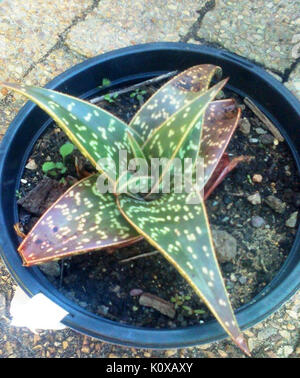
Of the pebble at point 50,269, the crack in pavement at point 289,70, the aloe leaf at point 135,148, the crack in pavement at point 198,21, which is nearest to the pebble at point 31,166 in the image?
the pebble at point 50,269

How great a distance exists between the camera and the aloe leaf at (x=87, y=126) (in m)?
0.73

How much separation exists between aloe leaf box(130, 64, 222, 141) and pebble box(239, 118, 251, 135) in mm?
252

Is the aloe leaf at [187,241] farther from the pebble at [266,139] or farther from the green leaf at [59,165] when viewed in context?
the pebble at [266,139]

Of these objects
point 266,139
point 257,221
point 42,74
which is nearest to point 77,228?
point 257,221

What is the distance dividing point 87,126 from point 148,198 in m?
0.21

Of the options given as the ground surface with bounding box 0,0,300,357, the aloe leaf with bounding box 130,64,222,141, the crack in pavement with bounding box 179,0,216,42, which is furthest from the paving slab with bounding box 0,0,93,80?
the aloe leaf with bounding box 130,64,222,141

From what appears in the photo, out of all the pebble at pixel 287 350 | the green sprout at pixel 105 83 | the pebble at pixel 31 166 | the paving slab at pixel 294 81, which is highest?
the paving slab at pixel 294 81

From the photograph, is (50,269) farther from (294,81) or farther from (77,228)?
(294,81)

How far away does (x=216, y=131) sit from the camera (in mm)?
918

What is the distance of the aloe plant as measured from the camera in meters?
0.70

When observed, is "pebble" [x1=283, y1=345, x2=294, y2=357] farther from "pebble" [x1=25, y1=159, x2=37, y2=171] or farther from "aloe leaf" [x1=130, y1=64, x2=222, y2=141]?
"pebble" [x1=25, y1=159, x2=37, y2=171]

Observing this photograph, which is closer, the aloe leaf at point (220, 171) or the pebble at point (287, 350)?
the aloe leaf at point (220, 171)

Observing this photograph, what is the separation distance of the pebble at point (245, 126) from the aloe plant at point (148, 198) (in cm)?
24
